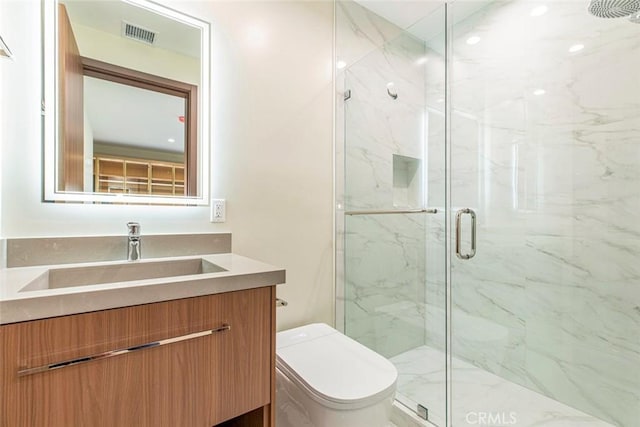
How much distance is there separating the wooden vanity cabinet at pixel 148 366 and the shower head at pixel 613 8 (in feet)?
6.62

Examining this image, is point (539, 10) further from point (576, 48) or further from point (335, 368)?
point (335, 368)

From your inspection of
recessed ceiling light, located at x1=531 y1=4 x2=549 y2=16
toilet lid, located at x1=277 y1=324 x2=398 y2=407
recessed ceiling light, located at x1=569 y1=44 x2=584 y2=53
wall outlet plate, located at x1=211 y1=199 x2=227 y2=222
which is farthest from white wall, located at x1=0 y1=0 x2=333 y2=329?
recessed ceiling light, located at x1=569 y1=44 x2=584 y2=53

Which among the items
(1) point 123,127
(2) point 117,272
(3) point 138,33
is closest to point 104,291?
(2) point 117,272

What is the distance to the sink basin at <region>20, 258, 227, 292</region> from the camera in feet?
3.28

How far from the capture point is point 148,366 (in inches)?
29.1

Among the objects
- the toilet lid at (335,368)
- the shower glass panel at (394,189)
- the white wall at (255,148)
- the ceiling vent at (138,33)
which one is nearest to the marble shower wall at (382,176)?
the shower glass panel at (394,189)

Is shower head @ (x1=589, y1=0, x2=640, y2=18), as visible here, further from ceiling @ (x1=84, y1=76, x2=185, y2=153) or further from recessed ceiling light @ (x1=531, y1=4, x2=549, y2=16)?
ceiling @ (x1=84, y1=76, x2=185, y2=153)

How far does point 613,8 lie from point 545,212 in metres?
1.03

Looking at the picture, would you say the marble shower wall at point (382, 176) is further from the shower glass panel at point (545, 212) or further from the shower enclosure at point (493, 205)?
the shower glass panel at point (545, 212)

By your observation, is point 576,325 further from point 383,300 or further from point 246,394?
point 246,394

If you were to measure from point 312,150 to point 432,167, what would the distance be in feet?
3.02

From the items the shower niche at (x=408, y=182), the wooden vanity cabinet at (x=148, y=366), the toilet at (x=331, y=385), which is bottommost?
the toilet at (x=331, y=385)

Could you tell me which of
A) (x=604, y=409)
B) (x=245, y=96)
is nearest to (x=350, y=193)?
(x=245, y=96)

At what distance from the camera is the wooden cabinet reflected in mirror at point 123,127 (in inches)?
45.4
